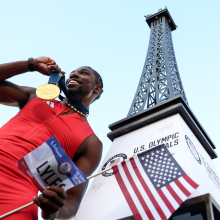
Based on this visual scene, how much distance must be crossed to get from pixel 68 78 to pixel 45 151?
210cm

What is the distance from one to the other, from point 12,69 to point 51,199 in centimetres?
167

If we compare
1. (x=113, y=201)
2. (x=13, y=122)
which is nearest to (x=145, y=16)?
(x=113, y=201)

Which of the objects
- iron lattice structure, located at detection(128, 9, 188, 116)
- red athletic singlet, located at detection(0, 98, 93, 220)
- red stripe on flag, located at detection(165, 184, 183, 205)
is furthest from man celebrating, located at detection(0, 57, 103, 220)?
iron lattice structure, located at detection(128, 9, 188, 116)

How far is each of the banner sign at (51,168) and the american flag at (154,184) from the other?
1436mm

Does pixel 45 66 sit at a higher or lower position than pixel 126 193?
higher

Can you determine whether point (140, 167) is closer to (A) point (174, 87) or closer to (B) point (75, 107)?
(B) point (75, 107)

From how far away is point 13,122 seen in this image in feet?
9.85

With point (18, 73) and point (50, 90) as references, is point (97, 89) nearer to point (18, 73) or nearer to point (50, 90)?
point (50, 90)

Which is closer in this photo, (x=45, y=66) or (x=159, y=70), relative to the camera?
(x=45, y=66)

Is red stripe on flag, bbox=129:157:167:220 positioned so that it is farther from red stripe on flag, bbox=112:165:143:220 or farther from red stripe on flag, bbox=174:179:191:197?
red stripe on flag, bbox=174:179:191:197

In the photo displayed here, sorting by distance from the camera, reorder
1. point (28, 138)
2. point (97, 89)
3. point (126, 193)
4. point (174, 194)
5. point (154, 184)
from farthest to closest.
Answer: point (97, 89)
point (126, 193)
point (154, 184)
point (174, 194)
point (28, 138)

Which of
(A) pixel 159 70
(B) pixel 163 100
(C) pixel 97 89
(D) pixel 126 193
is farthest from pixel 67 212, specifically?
(A) pixel 159 70

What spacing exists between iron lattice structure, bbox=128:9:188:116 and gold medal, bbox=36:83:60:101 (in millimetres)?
9324

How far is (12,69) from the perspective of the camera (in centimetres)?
313
